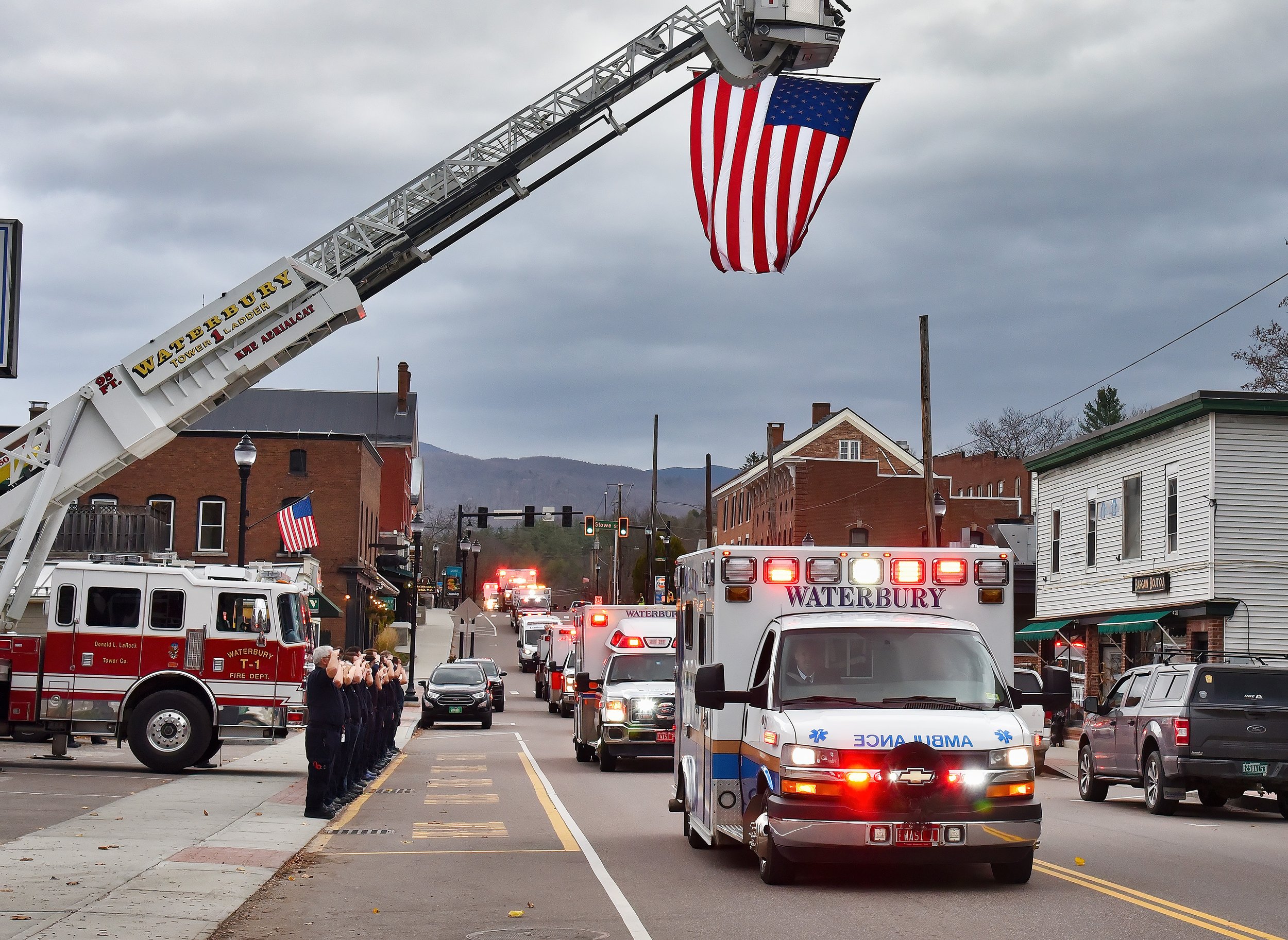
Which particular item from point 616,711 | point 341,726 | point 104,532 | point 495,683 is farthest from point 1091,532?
point 341,726

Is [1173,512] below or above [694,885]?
above

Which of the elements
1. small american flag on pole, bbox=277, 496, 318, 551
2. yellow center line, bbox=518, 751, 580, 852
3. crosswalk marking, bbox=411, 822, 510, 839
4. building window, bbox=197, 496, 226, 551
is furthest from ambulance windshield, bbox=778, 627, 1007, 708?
building window, bbox=197, 496, 226, 551

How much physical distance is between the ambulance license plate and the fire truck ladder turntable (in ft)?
42.1

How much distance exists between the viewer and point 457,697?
129 feet

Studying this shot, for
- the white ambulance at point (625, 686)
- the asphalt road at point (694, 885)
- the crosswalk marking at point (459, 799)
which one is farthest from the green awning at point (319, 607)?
the asphalt road at point (694, 885)

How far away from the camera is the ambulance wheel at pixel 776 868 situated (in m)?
10.9

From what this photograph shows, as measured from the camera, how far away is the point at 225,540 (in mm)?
60062

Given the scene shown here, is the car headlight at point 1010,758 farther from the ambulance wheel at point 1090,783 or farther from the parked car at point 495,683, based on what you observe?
the parked car at point 495,683

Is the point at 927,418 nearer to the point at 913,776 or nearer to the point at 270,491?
the point at 913,776

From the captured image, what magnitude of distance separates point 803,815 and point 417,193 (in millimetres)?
13275

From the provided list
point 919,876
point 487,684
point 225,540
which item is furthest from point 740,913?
point 225,540

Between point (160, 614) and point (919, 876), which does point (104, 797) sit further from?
point (919, 876)

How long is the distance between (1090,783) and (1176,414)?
14.0 m

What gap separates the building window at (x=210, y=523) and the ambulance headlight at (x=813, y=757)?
53.1 m
